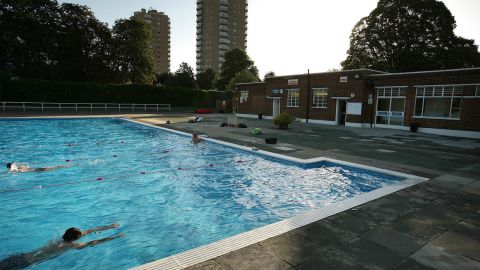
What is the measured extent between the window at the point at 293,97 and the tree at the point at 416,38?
14006mm

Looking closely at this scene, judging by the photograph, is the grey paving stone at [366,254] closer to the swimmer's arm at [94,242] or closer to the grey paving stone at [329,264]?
the grey paving stone at [329,264]

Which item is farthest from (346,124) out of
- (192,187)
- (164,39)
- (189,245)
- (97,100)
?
(164,39)

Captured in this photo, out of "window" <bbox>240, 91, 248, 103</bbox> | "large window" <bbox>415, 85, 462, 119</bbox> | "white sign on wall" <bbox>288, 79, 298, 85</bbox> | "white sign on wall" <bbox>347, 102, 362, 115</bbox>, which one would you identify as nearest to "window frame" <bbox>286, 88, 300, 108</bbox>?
"white sign on wall" <bbox>288, 79, 298, 85</bbox>

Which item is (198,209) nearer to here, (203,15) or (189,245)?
(189,245)

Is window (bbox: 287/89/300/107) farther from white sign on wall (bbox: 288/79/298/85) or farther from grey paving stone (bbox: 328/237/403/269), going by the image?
grey paving stone (bbox: 328/237/403/269)

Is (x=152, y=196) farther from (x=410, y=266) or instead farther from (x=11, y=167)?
(x=410, y=266)

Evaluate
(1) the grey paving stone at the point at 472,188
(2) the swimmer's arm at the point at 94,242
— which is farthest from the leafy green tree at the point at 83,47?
(1) the grey paving stone at the point at 472,188

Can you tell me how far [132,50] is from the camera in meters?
44.7

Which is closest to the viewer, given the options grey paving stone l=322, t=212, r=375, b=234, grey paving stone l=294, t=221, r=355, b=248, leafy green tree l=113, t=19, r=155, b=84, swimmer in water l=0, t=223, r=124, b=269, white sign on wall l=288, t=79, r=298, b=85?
grey paving stone l=294, t=221, r=355, b=248

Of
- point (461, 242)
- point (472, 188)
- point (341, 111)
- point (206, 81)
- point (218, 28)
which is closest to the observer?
point (461, 242)

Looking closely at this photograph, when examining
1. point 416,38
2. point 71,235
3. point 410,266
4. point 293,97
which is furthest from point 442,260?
point 416,38

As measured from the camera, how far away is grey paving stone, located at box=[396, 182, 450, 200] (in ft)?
20.4

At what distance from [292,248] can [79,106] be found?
124ft

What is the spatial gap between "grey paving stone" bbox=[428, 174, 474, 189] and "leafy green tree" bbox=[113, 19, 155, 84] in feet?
151
